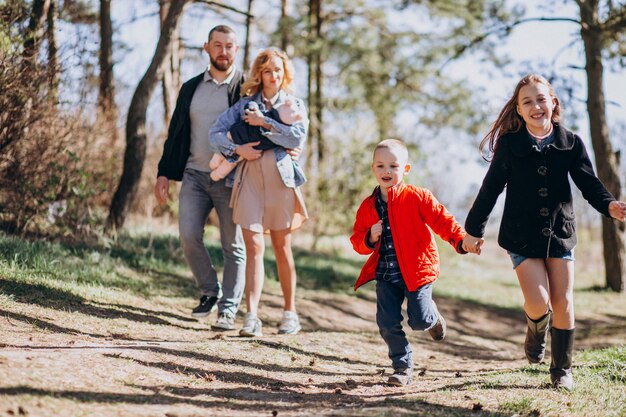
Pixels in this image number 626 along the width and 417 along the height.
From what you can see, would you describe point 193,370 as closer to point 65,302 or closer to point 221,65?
point 65,302

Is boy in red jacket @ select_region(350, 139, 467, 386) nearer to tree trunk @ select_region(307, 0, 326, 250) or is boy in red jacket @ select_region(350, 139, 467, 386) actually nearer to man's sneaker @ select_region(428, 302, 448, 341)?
man's sneaker @ select_region(428, 302, 448, 341)

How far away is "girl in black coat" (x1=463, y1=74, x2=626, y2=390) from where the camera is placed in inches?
175

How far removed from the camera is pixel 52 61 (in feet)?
26.3

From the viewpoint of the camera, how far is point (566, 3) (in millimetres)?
13328

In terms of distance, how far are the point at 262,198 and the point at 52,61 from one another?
3638 mm

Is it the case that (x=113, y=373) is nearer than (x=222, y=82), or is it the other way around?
(x=113, y=373)

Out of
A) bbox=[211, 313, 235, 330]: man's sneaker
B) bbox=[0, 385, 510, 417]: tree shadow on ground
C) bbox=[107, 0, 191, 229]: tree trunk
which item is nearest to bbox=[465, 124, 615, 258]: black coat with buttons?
bbox=[0, 385, 510, 417]: tree shadow on ground

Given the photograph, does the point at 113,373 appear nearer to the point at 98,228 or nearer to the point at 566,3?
the point at 98,228

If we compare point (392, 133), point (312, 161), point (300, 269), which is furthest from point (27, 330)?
point (392, 133)

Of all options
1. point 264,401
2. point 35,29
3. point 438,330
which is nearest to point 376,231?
point 438,330

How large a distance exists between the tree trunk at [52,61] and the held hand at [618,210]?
612 cm

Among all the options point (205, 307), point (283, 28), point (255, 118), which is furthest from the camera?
point (283, 28)

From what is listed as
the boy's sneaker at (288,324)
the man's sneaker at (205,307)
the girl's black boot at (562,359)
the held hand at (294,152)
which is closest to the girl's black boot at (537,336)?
the girl's black boot at (562,359)

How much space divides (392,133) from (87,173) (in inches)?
549
